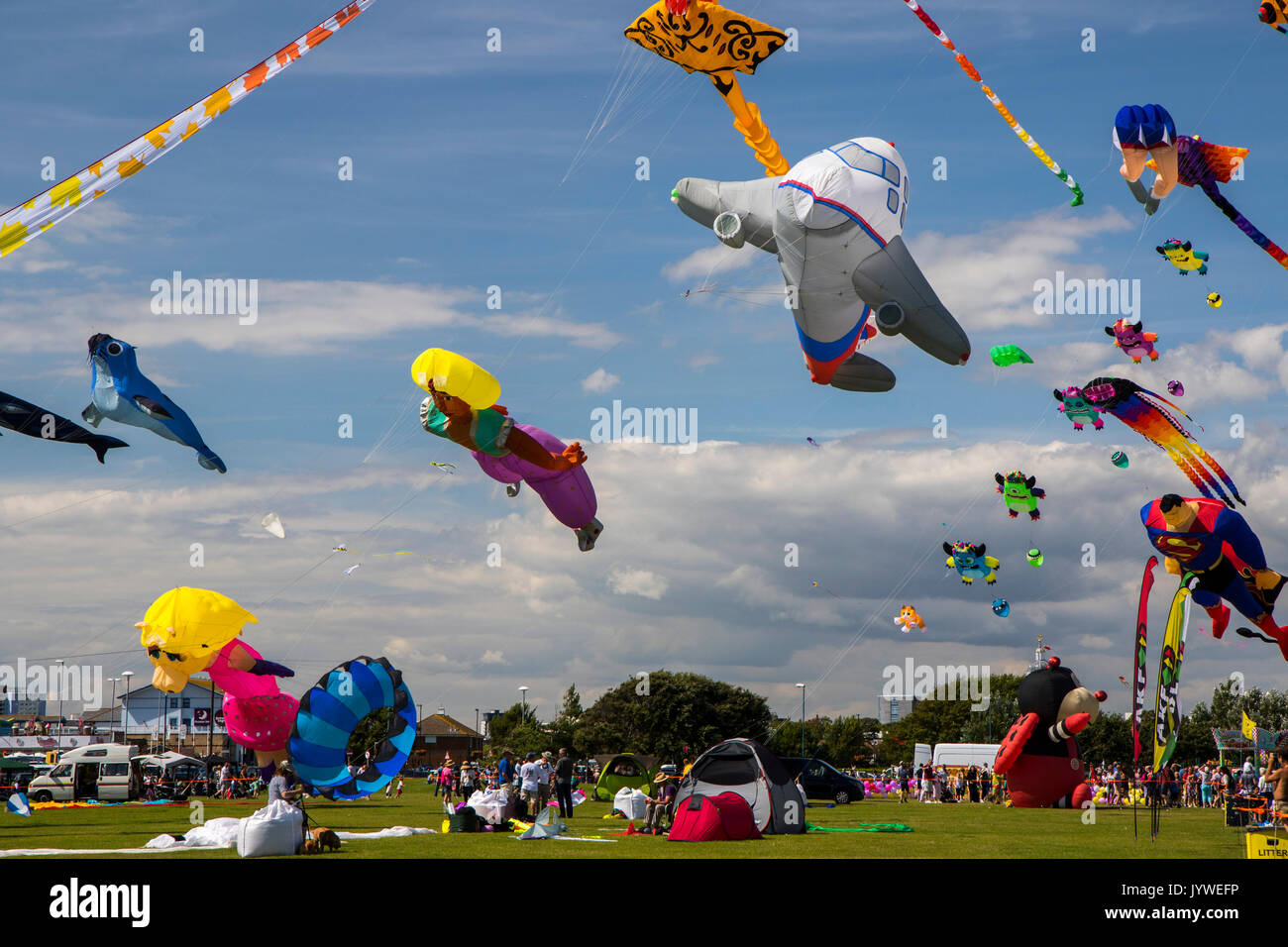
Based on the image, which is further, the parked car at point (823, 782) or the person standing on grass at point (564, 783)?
the parked car at point (823, 782)

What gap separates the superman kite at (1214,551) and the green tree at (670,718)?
45693mm

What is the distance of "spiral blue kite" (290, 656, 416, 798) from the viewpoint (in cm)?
2222

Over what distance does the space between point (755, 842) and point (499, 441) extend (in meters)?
7.18

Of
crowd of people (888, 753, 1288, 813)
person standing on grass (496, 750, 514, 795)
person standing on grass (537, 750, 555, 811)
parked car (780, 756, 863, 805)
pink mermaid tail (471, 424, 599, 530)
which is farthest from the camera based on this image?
crowd of people (888, 753, 1288, 813)

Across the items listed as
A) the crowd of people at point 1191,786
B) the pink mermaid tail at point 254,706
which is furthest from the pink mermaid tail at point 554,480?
the crowd of people at point 1191,786

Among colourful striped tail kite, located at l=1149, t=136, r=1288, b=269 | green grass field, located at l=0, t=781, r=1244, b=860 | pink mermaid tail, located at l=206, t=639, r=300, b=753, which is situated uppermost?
colourful striped tail kite, located at l=1149, t=136, r=1288, b=269

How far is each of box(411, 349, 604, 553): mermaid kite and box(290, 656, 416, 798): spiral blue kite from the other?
531cm

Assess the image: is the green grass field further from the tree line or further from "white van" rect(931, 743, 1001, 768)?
the tree line

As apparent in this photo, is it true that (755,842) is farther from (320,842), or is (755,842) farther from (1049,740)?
(1049,740)

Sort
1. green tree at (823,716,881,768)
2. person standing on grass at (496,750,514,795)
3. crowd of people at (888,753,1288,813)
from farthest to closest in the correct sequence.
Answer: green tree at (823,716,881,768) < crowd of people at (888,753,1288,813) < person standing on grass at (496,750,514,795)

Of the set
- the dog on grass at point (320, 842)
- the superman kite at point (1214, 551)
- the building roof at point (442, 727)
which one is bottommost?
the building roof at point (442, 727)

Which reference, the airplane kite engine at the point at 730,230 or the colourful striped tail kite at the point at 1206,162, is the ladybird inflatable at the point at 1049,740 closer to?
the colourful striped tail kite at the point at 1206,162

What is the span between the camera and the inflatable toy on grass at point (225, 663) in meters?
23.6

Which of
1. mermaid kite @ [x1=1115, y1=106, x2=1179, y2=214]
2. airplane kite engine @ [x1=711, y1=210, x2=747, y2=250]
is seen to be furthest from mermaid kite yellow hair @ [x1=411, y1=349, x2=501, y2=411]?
mermaid kite @ [x1=1115, y1=106, x2=1179, y2=214]
